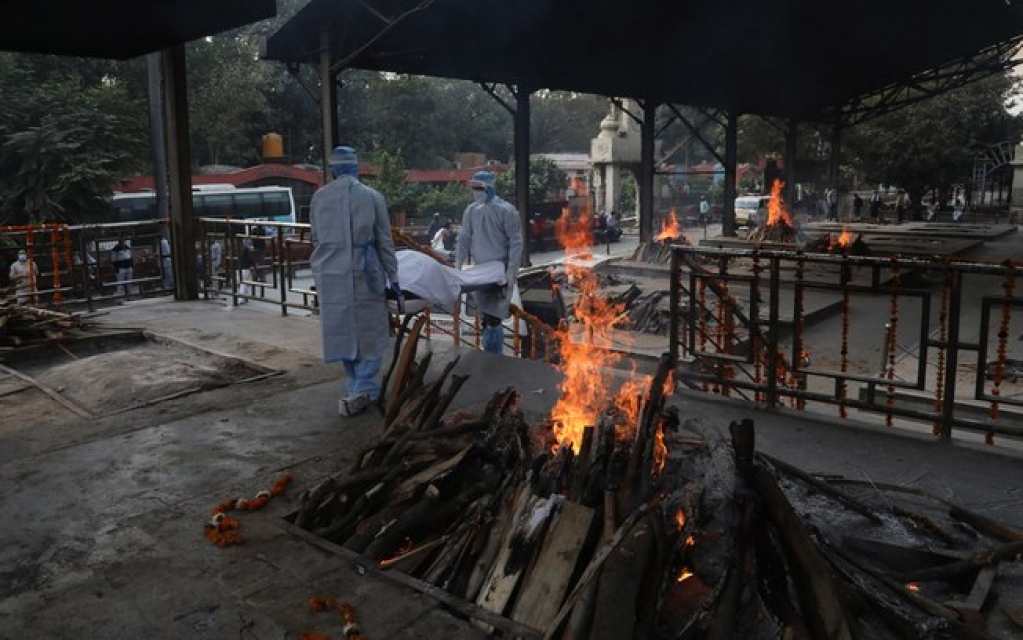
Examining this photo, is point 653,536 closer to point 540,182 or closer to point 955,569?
point 955,569

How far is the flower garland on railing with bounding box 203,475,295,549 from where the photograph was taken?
3.91 metres

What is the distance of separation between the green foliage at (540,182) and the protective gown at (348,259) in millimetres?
30183

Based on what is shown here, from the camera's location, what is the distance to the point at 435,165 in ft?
147

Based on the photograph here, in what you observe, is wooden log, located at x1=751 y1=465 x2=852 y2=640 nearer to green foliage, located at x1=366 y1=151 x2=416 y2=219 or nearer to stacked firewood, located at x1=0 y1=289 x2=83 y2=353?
stacked firewood, located at x1=0 y1=289 x2=83 y2=353

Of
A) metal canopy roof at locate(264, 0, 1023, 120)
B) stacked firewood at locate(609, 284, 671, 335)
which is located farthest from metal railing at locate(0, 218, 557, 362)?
metal canopy roof at locate(264, 0, 1023, 120)

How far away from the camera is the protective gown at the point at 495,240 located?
7797mm

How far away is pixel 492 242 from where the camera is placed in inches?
310

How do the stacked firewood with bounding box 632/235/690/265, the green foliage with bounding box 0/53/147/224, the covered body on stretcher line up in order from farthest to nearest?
the stacked firewood with bounding box 632/235/690/265 < the green foliage with bounding box 0/53/147/224 < the covered body on stretcher

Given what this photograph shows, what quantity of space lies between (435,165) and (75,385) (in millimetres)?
39279

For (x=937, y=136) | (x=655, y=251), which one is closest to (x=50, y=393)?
(x=655, y=251)

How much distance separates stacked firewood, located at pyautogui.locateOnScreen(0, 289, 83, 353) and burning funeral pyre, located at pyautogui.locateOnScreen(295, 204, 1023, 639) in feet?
18.9

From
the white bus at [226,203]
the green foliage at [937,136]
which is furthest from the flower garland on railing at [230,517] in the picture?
the green foliage at [937,136]

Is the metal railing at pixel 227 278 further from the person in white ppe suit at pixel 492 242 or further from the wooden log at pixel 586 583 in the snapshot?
the wooden log at pixel 586 583

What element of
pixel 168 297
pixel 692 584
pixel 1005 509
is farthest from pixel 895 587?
pixel 168 297
